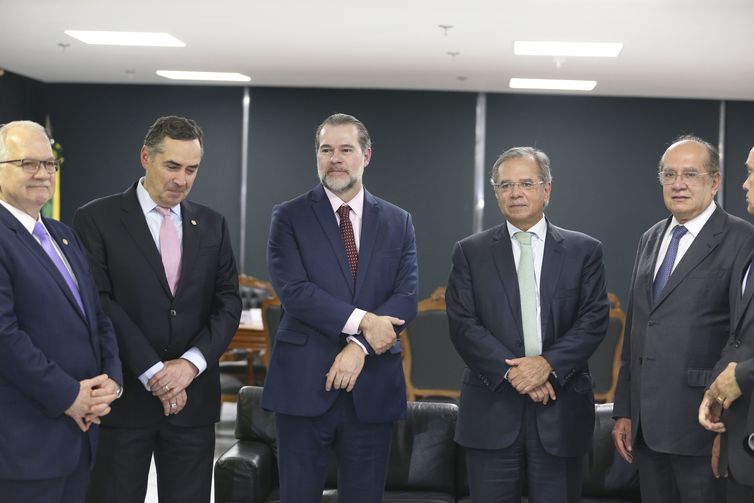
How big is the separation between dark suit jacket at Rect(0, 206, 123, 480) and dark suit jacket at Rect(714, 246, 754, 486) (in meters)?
1.90

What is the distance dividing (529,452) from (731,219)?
1039mm

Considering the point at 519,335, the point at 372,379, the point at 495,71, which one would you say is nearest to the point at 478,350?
the point at 519,335

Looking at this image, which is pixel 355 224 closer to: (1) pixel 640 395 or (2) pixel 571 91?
(1) pixel 640 395

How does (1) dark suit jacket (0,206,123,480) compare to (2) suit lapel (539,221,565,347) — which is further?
(2) suit lapel (539,221,565,347)

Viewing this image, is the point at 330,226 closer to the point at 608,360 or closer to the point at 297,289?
the point at 297,289

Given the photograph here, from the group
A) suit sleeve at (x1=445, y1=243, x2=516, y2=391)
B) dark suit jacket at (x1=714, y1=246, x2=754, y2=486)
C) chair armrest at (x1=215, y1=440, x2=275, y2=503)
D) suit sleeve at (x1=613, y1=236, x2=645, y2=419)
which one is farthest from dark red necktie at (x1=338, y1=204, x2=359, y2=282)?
dark suit jacket at (x1=714, y1=246, x2=754, y2=486)

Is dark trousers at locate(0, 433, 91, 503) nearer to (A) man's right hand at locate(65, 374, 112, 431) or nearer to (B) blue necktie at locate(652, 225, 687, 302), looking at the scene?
(A) man's right hand at locate(65, 374, 112, 431)

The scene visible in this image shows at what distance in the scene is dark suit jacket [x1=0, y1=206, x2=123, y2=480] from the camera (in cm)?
252

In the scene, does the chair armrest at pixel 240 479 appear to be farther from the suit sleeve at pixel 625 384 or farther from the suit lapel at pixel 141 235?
the suit sleeve at pixel 625 384

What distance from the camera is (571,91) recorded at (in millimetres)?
10680

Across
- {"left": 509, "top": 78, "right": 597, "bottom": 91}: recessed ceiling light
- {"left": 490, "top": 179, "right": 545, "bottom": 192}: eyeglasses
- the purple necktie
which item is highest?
{"left": 509, "top": 78, "right": 597, "bottom": 91}: recessed ceiling light

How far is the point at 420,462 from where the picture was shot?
3.99 metres

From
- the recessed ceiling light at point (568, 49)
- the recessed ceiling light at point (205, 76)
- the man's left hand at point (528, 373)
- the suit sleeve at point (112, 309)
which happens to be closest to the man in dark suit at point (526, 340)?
the man's left hand at point (528, 373)

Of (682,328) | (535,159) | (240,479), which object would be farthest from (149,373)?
(682,328)
